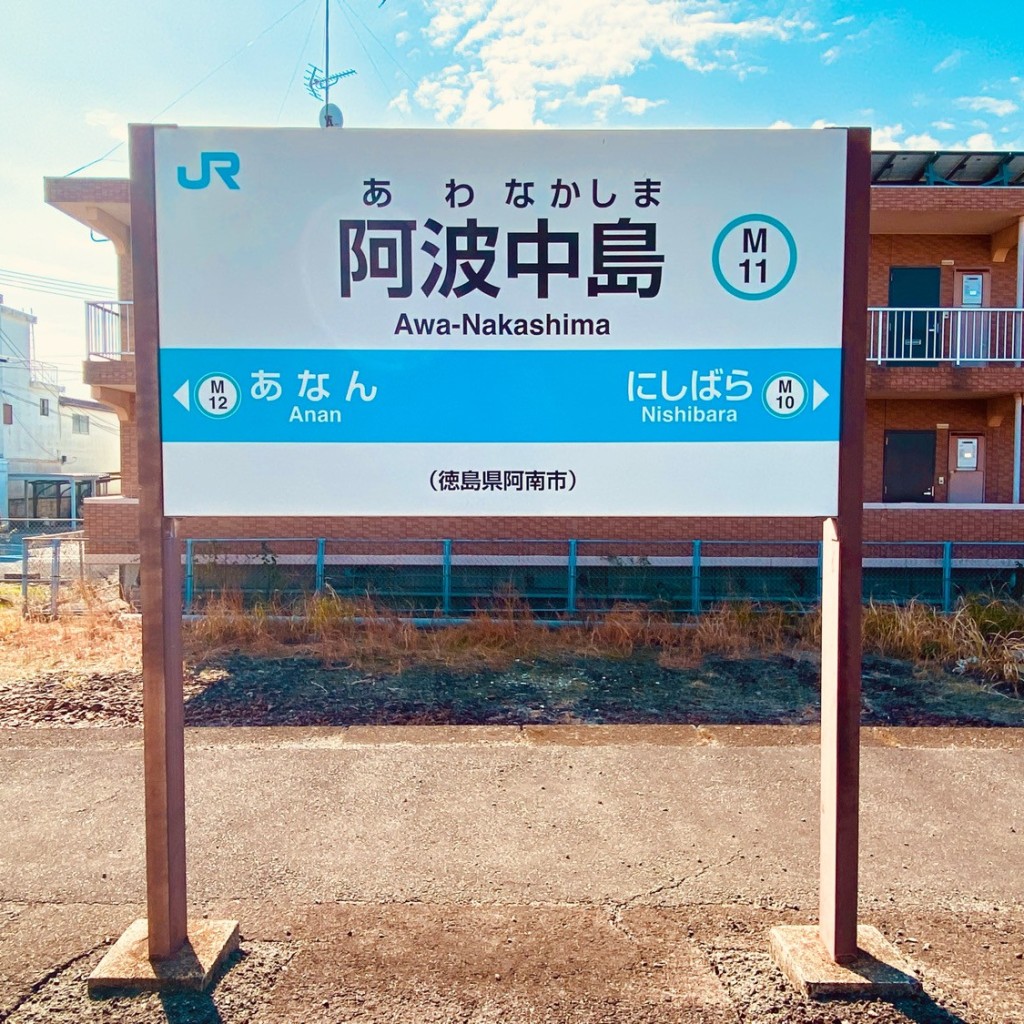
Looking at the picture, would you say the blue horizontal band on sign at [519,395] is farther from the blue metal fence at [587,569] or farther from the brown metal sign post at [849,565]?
the blue metal fence at [587,569]

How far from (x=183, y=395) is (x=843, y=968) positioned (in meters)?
3.45

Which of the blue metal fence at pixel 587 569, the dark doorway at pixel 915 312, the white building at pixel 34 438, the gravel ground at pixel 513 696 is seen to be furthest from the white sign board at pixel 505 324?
the white building at pixel 34 438

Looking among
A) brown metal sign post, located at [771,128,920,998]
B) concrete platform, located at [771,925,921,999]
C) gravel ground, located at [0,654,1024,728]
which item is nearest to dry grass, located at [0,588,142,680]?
gravel ground, located at [0,654,1024,728]

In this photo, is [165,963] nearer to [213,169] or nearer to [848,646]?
[848,646]

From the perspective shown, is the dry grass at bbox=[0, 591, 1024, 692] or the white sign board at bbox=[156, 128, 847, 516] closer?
the white sign board at bbox=[156, 128, 847, 516]

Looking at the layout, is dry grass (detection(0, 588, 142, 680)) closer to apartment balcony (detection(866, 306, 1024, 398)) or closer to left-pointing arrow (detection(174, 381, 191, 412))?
left-pointing arrow (detection(174, 381, 191, 412))

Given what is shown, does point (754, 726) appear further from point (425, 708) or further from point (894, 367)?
point (894, 367)

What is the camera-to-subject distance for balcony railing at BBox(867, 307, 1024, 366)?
544 inches

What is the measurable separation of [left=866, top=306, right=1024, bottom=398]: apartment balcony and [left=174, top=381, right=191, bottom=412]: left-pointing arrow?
12495 millimetres

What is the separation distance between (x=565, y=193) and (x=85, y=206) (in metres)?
13.1

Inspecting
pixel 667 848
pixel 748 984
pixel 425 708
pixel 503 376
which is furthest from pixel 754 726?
pixel 503 376

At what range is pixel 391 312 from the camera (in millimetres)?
3057

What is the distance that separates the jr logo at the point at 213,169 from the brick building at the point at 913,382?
8999 millimetres

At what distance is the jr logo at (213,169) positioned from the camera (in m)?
2.97
